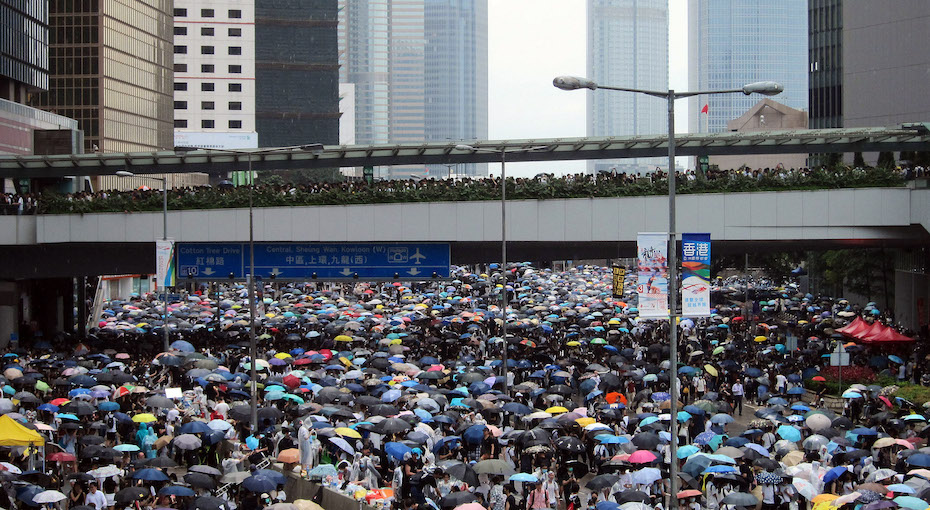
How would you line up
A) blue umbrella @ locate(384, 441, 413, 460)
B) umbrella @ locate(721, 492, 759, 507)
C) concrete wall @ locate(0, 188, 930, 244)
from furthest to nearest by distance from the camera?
concrete wall @ locate(0, 188, 930, 244) → blue umbrella @ locate(384, 441, 413, 460) → umbrella @ locate(721, 492, 759, 507)

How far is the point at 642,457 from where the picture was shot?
1894cm

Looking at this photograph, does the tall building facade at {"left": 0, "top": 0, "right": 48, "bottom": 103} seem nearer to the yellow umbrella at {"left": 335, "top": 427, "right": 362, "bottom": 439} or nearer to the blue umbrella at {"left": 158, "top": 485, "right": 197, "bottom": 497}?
the yellow umbrella at {"left": 335, "top": 427, "right": 362, "bottom": 439}

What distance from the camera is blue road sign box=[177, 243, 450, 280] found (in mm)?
35875

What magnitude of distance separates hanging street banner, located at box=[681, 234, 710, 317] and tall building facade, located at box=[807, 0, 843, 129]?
7743 centimetres

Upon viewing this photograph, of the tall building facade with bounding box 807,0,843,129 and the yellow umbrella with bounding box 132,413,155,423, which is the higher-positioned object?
the tall building facade with bounding box 807,0,843,129

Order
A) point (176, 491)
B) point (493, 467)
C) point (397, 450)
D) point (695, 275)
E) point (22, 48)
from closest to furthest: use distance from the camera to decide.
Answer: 1. point (695, 275)
2. point (176, 491)
3. point (493, 467)
4. point (397, 450)
5. point (22, 48)

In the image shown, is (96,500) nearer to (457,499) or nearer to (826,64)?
(457,499)

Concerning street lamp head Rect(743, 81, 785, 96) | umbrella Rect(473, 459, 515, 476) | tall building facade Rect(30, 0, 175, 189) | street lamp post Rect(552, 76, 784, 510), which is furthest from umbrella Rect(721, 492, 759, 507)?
tall building facade Rect(30, 0, 175, 189)

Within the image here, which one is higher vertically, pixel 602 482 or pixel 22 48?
pixel 22 48

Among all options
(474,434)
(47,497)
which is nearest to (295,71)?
(474,434)

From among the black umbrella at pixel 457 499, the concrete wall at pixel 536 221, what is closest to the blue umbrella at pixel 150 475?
the black umbrella at pixel 457 499

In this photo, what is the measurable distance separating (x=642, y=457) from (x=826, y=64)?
79108 mm

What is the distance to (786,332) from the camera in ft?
151

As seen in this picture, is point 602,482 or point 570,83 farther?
point 602,482
